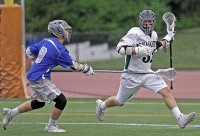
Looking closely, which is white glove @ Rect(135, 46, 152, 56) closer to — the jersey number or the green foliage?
the jersey number

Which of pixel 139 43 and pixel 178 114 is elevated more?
pixel 139 43

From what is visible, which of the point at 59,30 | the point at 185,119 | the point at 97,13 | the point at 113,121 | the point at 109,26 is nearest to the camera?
the point at 185,119

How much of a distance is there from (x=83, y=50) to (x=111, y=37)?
5.17 ft

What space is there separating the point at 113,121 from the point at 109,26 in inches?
894

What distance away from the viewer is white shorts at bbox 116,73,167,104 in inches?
433

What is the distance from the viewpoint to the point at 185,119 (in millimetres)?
10406

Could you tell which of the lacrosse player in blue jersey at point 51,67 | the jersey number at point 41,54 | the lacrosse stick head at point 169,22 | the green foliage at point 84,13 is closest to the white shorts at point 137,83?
the lacrosse player in blue jersey at point 51,67

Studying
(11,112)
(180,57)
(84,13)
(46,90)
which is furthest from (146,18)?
(84,13)

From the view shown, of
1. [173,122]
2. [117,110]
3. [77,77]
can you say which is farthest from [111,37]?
[173,122]

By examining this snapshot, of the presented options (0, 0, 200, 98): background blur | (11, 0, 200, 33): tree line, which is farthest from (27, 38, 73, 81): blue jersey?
(11, 0, 200, 33): tree line

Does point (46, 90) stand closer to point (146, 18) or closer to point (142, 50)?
point (142, 50)

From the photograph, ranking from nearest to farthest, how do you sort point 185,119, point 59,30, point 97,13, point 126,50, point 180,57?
point 185,119
point 59,30
point 126,50
point 180,57
point 97,13

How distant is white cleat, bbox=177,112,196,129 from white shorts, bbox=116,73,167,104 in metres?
0.67

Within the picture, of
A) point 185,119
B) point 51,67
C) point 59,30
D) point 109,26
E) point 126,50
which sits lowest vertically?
point 185,119
